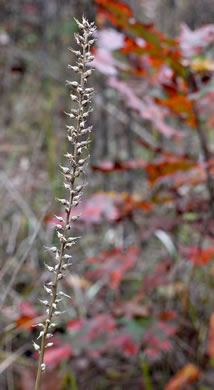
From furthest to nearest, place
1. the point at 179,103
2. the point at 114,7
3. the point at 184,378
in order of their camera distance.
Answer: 1. the point at 184,378
2. the point at 179,103
3. the point at 114,7

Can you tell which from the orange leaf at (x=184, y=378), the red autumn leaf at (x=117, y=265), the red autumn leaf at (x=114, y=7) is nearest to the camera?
the red autumn leaf at (x=114, y=7)

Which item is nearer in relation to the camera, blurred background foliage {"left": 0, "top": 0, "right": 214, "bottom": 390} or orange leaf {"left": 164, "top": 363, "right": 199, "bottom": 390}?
blurred background foliage {"left": 0, "top": 0, "right": 214, "bottom": 390}

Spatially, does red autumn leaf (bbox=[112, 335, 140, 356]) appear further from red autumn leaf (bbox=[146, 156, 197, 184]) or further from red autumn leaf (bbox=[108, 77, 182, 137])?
red autumn leaf (bbox=[108, 77, 182, 137])

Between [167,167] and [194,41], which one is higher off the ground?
[194,41]

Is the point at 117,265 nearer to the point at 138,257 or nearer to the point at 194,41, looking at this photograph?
the point at 138,257

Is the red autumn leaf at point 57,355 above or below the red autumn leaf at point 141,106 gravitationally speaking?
below

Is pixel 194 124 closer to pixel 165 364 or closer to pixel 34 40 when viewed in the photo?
pixel 165 364

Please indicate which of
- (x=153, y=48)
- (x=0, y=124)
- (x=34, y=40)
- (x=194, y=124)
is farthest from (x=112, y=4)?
(x=34, y=40)

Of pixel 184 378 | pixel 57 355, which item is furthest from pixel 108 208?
pixel 184 378

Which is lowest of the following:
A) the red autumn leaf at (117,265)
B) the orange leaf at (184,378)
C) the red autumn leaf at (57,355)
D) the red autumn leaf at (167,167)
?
the orange leaf at (184,378)

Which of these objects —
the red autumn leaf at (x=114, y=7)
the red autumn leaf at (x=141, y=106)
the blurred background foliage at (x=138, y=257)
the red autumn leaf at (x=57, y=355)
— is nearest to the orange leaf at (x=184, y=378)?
the blurred background foliage at (x=138, y=257)

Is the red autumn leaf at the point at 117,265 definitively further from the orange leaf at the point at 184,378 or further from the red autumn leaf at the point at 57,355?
the orange leaf at the point at 184,378

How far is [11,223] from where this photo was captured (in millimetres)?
3312

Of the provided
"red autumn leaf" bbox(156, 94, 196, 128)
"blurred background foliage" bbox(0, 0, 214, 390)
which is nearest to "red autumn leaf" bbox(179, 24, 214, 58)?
"blurred background foliage" bbox(0, 0, 214, 390)
